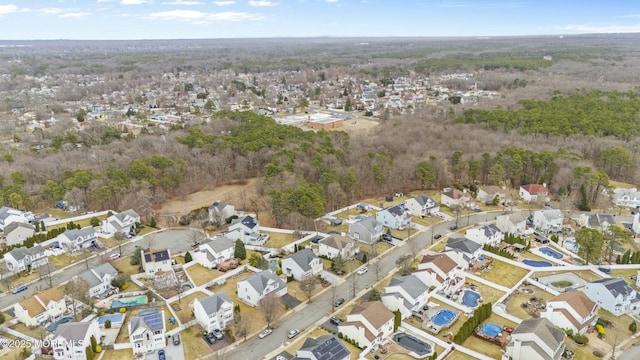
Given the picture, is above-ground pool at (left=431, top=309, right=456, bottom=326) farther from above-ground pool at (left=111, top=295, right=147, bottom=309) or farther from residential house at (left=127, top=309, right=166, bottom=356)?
above-ground pool at (left=111, top=295, right=147, bottom=309)

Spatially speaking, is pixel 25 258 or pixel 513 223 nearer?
pixel 25 258

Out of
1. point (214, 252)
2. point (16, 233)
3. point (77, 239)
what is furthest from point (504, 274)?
point (16, 233)

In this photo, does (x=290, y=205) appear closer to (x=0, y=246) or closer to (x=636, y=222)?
(x=0, y=246)

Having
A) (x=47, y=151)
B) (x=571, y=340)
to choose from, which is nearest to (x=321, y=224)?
(x=571, y=340)

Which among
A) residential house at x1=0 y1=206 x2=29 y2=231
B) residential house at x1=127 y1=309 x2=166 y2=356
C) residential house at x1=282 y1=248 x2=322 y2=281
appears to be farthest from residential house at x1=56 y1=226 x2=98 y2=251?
residential house at x1=282 y1=248 x2=322 y2=281

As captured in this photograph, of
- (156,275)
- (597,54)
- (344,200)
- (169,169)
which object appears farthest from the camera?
(597,54)

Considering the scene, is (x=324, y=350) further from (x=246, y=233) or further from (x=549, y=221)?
(x=549, y=221)
